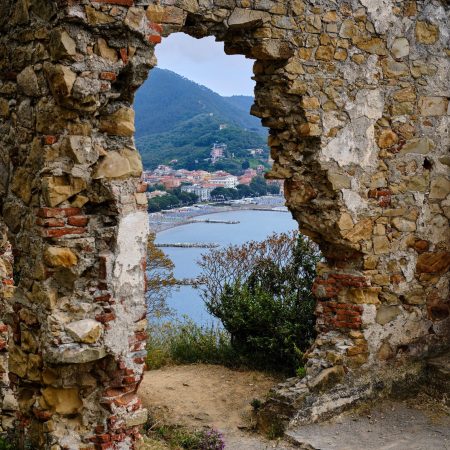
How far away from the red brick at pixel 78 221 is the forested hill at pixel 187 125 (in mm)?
16283

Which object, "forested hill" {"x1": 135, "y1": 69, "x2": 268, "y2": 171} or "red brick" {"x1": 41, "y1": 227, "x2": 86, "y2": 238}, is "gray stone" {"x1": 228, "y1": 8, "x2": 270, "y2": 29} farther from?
"forested hill" {"x1": 135, "y1": 69, "x2": 268, "y2": 171}

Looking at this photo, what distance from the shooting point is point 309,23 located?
575 cm

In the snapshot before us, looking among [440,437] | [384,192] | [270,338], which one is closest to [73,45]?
[384,192]

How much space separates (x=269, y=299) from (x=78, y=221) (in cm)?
474

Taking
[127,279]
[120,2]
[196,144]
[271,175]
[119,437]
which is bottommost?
[119,437]

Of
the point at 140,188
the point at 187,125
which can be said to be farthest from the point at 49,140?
the point at 187,125

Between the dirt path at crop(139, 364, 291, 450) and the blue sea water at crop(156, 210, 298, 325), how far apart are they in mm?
2964

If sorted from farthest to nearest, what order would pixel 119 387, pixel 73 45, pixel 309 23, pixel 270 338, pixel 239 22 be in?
pixel 270 338, pixel 309 23, pixel 239 22, pixel 119 387, pixel 73 45

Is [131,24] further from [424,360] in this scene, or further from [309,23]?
[424,360]

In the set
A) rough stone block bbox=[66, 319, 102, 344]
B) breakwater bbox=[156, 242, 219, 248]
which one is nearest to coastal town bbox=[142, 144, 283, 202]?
breakwater bbox=[156, 242, 219, 248]

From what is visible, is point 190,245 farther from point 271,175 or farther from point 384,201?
point 384,201

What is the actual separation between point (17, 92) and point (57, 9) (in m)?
0.66

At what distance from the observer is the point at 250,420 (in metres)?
6.51

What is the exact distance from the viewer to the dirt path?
6294mm
